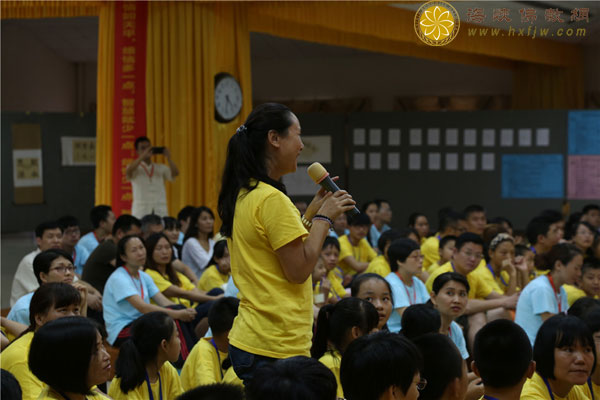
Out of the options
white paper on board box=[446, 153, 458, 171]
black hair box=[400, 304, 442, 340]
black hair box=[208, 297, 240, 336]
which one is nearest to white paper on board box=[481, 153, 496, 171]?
white paper on board box=[446, 153, 458, 171]

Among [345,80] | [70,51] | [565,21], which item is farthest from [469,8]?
[70,51]

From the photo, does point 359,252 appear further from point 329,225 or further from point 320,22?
point 329,225

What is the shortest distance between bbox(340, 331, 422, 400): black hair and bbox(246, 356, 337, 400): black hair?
0.26 metres

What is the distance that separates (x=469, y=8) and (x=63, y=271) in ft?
12.0

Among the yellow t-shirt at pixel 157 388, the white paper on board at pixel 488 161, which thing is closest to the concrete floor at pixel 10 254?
the yellow t-shirt at pixel 157 388

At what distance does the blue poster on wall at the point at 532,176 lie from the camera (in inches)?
392

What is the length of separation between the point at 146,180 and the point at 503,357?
4825 mm

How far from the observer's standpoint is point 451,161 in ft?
33.7

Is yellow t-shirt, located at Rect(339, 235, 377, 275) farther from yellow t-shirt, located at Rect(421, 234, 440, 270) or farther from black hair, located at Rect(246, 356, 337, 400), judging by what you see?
black hair, located at Rect(246, 356, 337, 400)

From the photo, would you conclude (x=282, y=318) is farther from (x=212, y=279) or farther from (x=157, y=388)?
(x=212, y=279)

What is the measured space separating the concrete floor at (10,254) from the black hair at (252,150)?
188 inches

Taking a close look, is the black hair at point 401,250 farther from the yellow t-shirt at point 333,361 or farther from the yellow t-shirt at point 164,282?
the yellow t-shirt at point 333,361

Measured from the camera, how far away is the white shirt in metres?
6.57

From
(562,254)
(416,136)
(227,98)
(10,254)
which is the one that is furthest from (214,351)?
(416,136)
